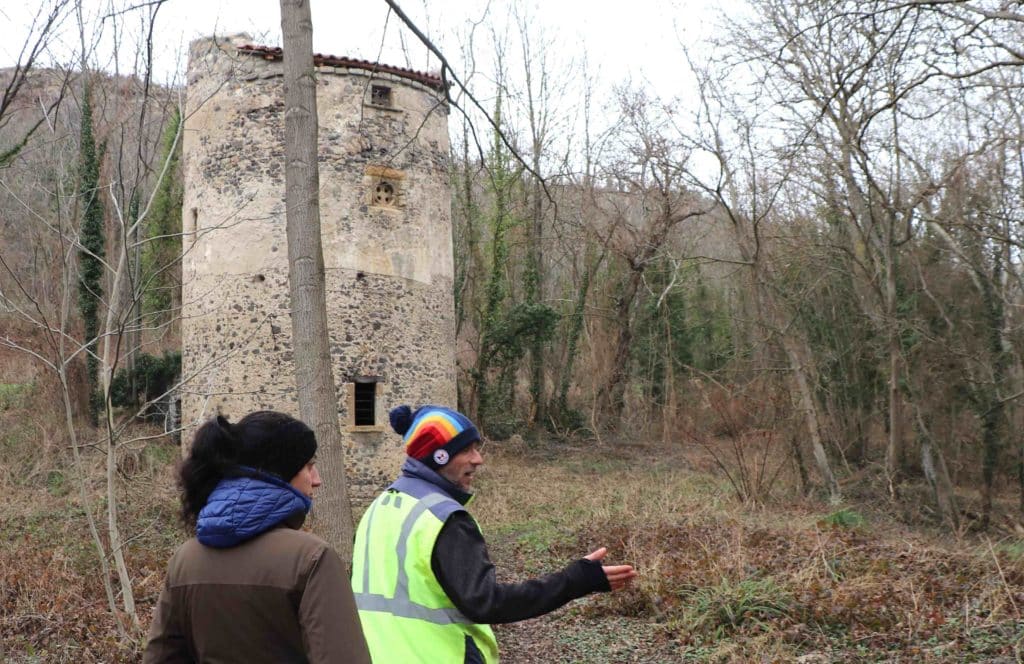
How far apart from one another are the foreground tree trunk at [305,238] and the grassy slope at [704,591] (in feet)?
6.71

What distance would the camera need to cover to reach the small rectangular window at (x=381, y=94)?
16312mm

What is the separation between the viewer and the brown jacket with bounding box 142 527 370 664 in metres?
2.35

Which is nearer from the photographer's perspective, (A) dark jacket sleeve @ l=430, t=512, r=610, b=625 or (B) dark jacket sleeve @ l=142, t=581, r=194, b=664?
(B) dark jacket sleeve @ l=142, t=581, r=194, b=664

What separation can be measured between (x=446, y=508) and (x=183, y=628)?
0.86m

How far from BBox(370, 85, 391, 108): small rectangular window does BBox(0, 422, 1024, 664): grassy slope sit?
26.6ft

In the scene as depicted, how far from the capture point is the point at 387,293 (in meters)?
16.0

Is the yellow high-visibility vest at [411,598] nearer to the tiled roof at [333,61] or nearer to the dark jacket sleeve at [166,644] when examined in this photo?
the dark jacket sleeve at [166,644]

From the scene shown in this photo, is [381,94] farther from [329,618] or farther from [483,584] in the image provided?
[329,618]

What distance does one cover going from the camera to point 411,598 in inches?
113

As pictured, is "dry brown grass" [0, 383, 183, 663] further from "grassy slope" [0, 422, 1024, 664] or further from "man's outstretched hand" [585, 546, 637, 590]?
"man's outstretched hand" [585, 546, 637, 590]

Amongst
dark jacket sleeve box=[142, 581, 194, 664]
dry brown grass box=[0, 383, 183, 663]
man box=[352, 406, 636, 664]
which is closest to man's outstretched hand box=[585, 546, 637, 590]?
man box=[352, 406, 636, 664]

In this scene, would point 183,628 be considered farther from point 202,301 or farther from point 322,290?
point 202,301

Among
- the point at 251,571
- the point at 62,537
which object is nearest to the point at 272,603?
the point at 251,571

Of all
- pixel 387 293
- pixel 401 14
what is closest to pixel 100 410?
pixel 387 293
